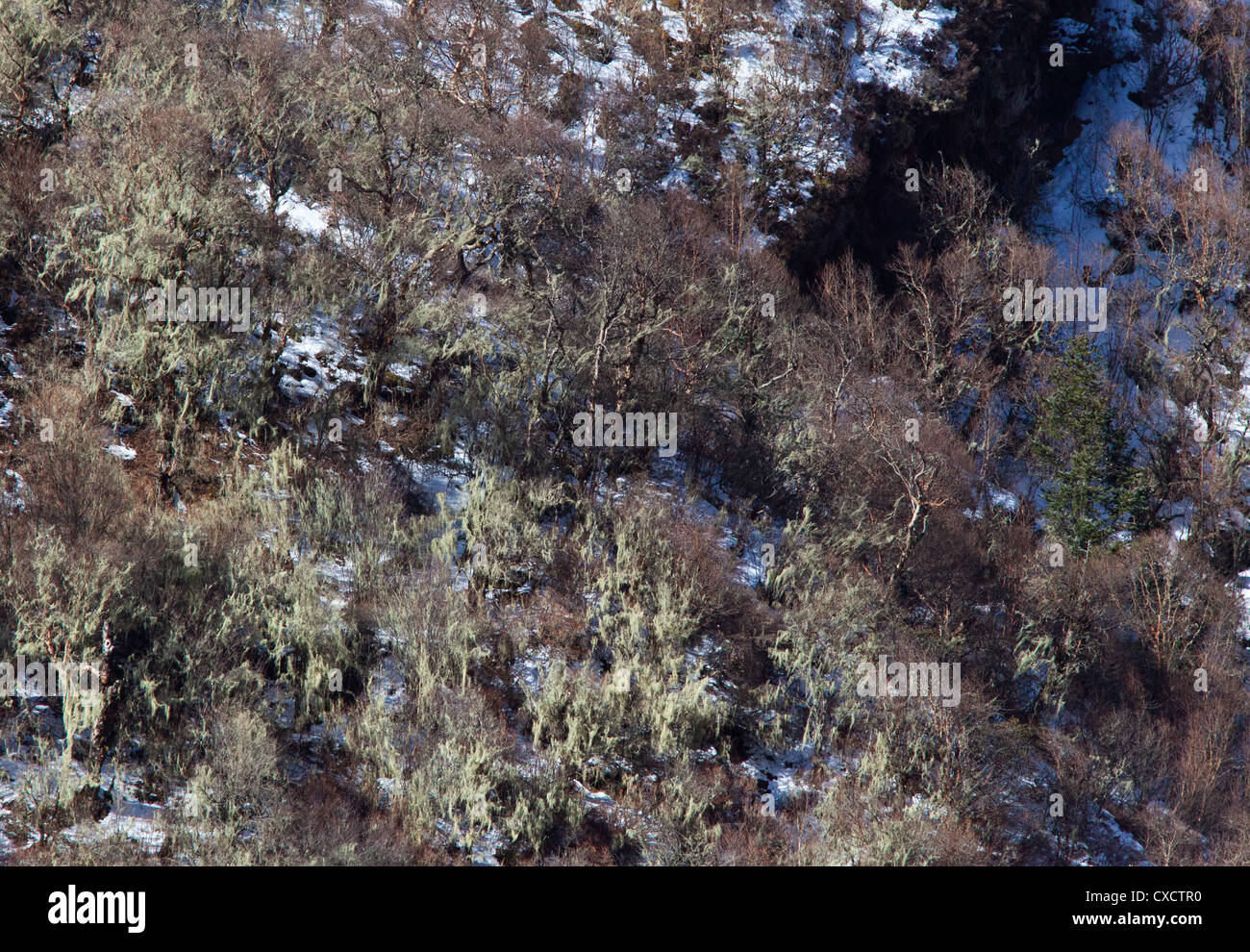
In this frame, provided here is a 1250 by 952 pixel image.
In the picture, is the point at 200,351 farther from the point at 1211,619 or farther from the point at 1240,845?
the point at 1211,619

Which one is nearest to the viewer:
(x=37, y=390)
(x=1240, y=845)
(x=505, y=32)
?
(x=37, y=390)

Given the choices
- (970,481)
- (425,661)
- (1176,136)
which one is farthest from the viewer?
(1176,136)

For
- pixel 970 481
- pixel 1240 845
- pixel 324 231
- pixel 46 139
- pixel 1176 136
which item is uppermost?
pixel 1176 136

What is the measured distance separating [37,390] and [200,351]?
2.31 m

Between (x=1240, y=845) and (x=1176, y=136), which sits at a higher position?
(x=1176, y=136)

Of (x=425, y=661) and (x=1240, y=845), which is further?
(x=1240, y=845)

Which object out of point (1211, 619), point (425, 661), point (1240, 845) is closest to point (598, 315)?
point (425, 661)

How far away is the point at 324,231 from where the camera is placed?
19031 mm

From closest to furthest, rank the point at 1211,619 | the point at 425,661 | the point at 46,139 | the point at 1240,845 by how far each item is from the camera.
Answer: the point at 425,661, the point at 1240,845, the point at 46,139, the point at 1211,619

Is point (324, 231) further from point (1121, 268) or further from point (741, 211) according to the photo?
point (1121, 268)

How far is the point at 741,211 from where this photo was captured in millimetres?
27297

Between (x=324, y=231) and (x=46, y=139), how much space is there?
207 inches

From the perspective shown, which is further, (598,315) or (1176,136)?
(1176,136)

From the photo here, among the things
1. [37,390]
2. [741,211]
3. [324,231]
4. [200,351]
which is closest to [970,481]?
[741,211]
